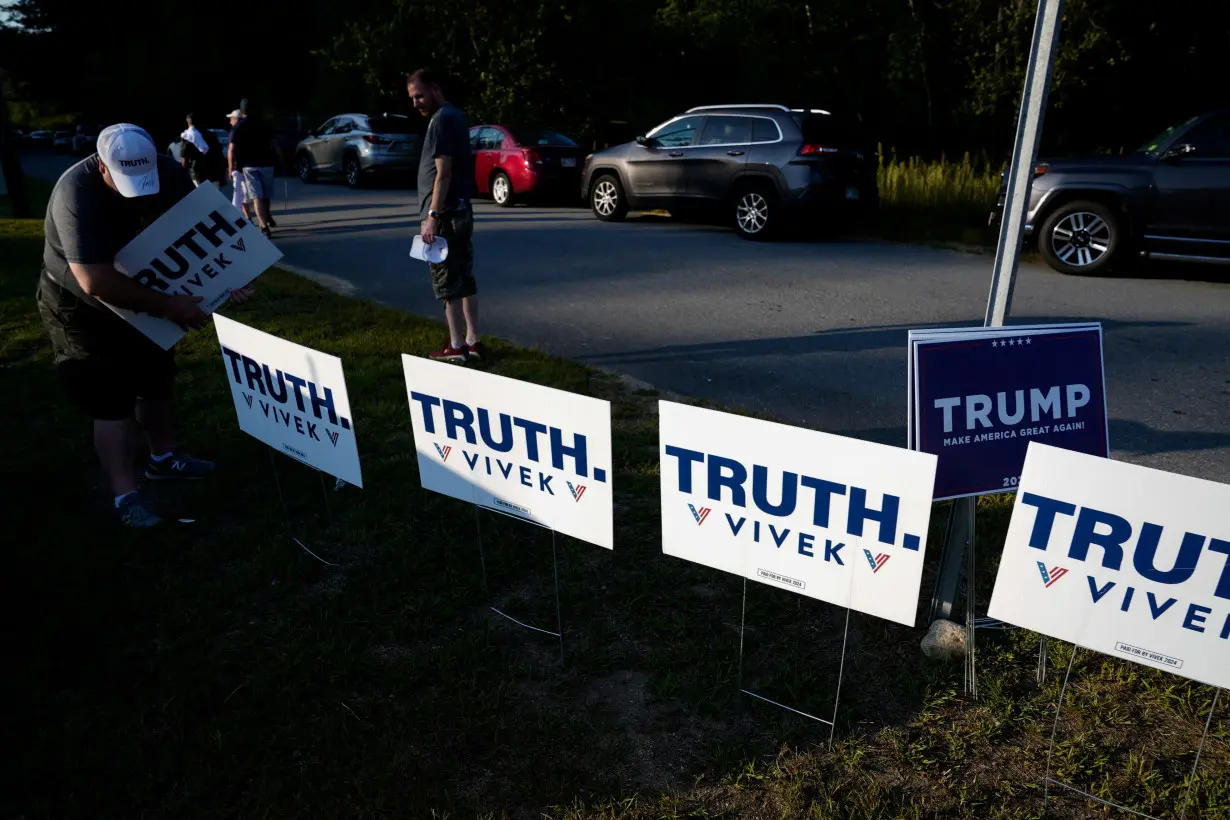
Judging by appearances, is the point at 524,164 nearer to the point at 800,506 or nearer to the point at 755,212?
the point at 755,212

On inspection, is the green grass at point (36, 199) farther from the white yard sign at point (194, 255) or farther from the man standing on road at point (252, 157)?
the white yard sign at point (194, 255)

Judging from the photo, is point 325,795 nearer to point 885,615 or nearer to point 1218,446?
point 885,615

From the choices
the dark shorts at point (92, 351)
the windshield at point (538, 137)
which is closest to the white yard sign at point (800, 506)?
the dark shorts at point (92, 351)

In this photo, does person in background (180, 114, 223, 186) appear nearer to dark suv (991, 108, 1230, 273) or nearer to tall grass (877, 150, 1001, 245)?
tall grass (877, 150, 1001, 245)

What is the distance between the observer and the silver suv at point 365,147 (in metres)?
19.2

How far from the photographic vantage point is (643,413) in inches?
210

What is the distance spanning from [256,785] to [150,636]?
101cm

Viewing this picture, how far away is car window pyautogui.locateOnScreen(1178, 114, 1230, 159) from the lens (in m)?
8.81

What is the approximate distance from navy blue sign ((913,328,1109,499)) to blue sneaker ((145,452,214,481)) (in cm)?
349

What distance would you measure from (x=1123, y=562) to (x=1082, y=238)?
8382 mm

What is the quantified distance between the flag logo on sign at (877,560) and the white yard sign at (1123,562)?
0.32 m

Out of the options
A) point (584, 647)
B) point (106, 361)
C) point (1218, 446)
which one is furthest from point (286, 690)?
point (1218, 446)

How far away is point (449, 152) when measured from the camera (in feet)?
18.8

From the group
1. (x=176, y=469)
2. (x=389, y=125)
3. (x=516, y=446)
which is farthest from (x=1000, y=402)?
(x=389, y=125)
